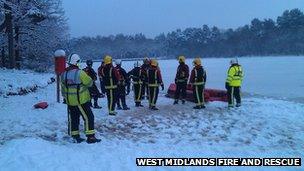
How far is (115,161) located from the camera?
8.37m

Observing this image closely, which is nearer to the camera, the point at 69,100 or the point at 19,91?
the point at 69,100

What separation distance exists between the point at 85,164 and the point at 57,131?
312cm

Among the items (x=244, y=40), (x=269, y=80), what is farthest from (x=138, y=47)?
(x=269, y=80)

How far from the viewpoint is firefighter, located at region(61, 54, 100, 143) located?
9.91m

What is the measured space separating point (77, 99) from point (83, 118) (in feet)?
1.55

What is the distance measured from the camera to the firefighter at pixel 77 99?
9914 mm

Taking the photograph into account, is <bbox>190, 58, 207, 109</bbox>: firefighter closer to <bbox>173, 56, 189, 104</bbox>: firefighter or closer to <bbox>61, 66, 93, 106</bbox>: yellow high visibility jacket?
<bbox>173, 56, 189, 104</bbox>: firefighter

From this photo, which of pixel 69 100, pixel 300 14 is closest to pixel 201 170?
pixel 69 100

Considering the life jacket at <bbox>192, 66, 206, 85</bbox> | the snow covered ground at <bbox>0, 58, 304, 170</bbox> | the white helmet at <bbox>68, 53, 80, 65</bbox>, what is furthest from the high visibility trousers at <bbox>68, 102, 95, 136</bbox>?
the life jacket at <bbox>192, 66, 206, 85</bbox>

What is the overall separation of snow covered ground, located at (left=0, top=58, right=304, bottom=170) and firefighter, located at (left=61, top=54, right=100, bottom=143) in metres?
0.38

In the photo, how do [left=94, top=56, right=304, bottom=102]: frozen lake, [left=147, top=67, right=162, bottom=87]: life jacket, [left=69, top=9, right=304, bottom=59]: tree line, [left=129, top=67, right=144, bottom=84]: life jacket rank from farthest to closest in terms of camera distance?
[left=69, top=9, right=304, bottom=59]: tree line, [left=94, top=56, right=304, bottom=102]: frozen lake, [left=129, top=67, right=144, bottom=84]: life jacket, [left=147, top=67, right=162, bottom=87]: life jacket

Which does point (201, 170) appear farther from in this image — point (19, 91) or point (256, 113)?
point (19, 91)

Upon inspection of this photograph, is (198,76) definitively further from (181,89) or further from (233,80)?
(181,89)

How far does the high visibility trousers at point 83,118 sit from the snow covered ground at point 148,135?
0.39 metres
